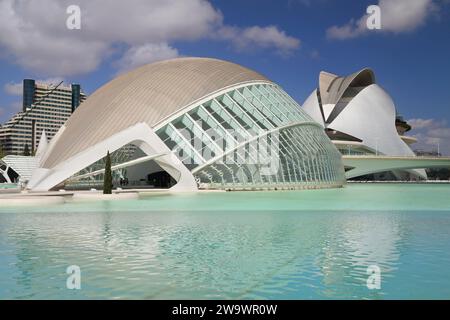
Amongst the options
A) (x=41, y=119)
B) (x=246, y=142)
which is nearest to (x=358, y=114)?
(x=246, y=142)

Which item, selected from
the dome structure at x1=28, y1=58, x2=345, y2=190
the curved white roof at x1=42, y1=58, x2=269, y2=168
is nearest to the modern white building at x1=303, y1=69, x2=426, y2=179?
the dome structure at x1=28, y1=58, x2=345, y2=190

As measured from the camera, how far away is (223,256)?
9.65m

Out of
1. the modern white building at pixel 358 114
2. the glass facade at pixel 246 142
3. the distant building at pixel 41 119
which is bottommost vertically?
the glass facade at pixel 246 142

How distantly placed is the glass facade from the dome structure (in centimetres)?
7

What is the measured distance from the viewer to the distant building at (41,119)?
162m

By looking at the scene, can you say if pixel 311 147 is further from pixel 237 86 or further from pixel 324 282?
pixel 324 282

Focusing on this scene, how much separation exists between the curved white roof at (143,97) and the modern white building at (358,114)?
40.5m

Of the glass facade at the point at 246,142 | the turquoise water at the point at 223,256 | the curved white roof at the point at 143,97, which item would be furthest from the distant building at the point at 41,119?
the turquoise water at the point at 223,256

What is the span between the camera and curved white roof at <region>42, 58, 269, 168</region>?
34312 millimetres

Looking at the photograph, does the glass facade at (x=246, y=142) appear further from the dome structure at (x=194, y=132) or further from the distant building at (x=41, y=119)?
the distant building at (x=41, y=119)

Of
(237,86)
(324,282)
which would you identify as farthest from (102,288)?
(237,86)

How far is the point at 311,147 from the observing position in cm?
4225

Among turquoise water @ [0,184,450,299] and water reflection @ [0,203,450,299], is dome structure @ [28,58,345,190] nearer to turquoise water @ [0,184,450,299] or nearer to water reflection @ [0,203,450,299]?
turquoise water @ [0,184,450,299]
